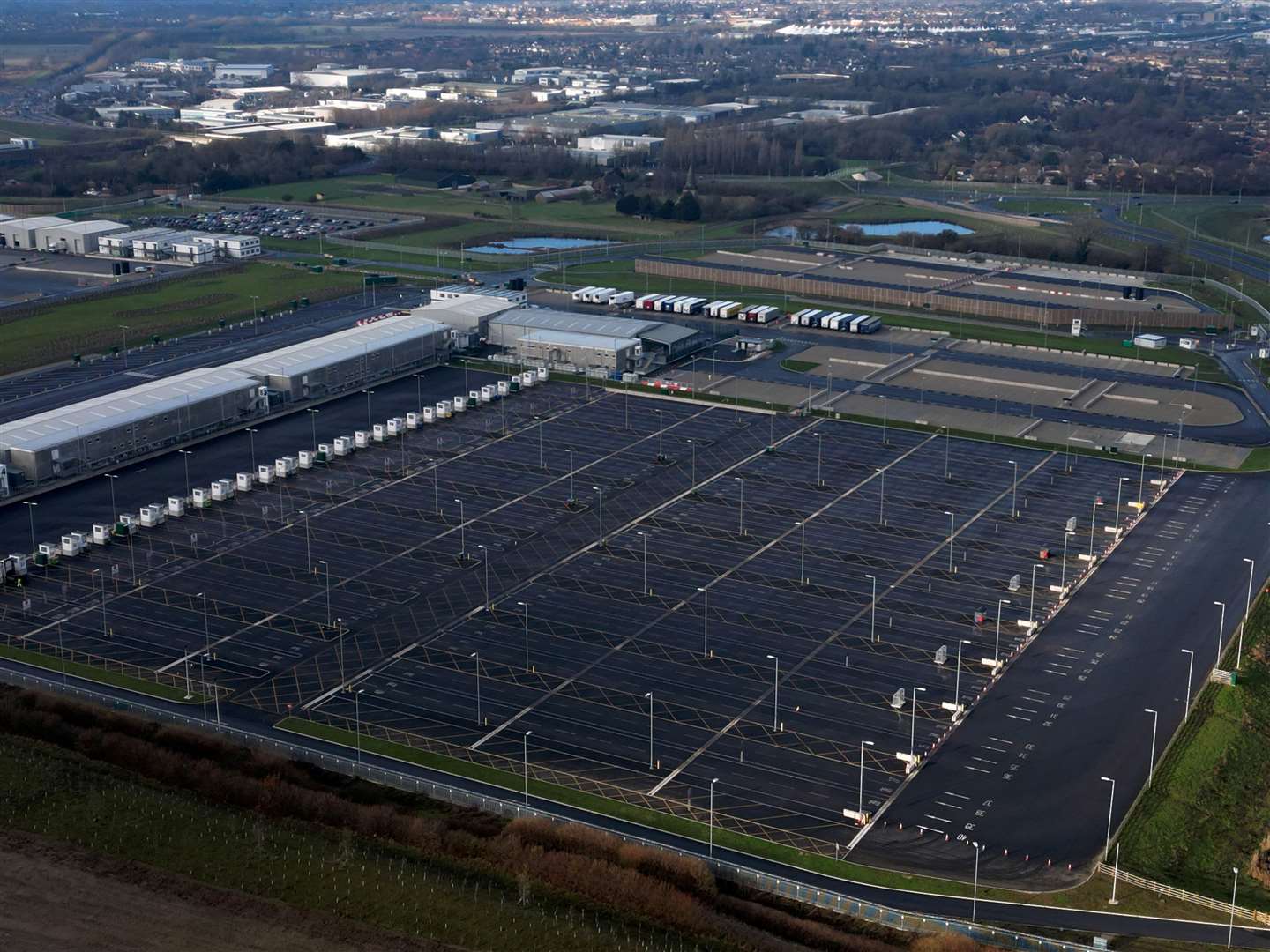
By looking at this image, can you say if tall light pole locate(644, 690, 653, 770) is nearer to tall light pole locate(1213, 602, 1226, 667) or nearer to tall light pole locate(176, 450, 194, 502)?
tall light pole locate(1213, 602, 1226, 667)

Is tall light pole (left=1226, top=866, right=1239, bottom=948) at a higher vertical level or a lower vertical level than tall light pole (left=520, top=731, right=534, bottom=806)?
lower

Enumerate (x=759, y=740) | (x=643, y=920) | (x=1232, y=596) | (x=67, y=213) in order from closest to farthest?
(x=643, y=920)
(x=759, y=740)
(x=1232, y=596)
(x=67, y=213)

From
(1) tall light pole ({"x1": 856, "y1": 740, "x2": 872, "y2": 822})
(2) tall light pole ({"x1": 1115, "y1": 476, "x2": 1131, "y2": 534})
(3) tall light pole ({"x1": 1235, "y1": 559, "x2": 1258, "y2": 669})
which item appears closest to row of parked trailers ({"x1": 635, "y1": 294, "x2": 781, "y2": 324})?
(2) tall light pole ({"x1": 1115, "y1": 476, "x2": 1131, "y2": 534})

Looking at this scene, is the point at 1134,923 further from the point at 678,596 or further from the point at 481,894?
the point at 678,596

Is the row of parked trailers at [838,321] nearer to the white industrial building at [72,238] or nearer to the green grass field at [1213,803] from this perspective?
the green grass field at [1213,803]

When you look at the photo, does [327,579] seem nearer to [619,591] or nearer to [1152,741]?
[619,591]

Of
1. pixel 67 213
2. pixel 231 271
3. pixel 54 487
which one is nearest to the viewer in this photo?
pixel 54 487

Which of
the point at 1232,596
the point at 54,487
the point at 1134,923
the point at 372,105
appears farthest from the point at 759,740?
the point at 372,105
